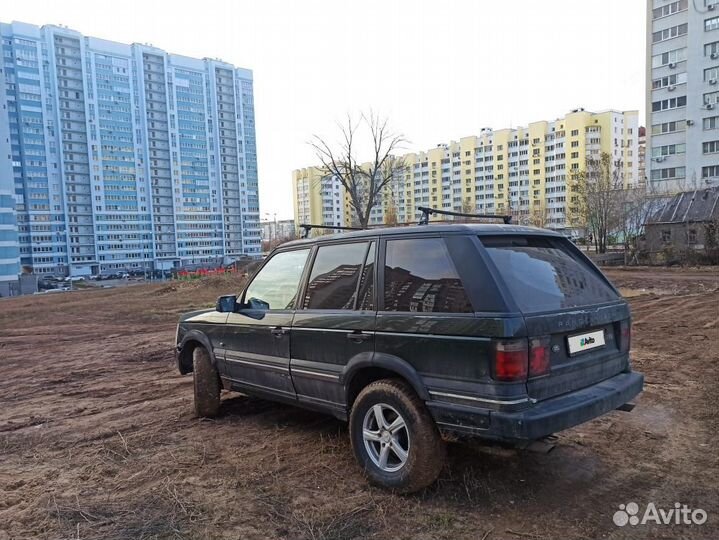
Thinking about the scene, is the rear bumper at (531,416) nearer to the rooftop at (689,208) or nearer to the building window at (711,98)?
the rooftop at (689,208)

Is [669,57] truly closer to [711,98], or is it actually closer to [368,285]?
[711,98]

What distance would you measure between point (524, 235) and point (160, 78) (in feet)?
321

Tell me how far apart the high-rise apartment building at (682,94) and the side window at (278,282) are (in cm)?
5274

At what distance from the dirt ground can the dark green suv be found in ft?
1.31

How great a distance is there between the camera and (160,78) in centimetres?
8850

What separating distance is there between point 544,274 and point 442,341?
35.2 inches

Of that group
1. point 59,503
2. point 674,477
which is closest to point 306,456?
point 59,503

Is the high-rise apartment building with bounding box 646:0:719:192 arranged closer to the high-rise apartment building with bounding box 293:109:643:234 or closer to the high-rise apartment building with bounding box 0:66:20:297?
the high-rise apartment building with bounding box 293:109:643:234

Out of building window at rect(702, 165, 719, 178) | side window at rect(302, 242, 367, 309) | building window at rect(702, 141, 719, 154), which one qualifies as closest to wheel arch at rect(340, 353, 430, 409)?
side window at rect(302, 242, 367, 309)

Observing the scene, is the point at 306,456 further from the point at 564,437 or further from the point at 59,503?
the point at 564,437

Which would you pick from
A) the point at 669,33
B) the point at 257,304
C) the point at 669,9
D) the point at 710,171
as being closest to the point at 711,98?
the point at 710,171

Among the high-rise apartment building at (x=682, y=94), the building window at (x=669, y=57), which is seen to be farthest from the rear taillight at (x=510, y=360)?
the building window at (x=669, y=57)

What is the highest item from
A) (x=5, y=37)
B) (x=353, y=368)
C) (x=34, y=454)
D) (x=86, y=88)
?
(x=5, y=37)

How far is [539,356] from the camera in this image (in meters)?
3.03
